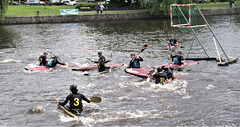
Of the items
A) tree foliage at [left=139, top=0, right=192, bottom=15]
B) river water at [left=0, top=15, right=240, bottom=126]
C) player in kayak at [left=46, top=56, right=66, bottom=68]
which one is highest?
tree foliage at [left=139, top=0, right=192, bottom=15]

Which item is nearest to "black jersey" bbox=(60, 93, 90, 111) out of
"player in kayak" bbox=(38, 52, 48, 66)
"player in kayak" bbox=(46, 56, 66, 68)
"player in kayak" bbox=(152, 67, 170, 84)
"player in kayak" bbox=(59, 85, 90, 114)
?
"player in kayak" bbox=(59, 85, 90, 114)

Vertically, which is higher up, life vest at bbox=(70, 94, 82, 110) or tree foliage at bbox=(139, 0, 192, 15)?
tree foliage at bbox=(139, 0, 192, 15)

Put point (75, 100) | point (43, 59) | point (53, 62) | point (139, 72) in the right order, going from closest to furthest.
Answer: point (75, 100) < point (139, 72) < point (53, 62) < point (43, 59)

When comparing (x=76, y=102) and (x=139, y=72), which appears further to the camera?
(x=139, y=72)

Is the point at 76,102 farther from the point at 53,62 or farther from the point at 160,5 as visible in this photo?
the point at 160,5

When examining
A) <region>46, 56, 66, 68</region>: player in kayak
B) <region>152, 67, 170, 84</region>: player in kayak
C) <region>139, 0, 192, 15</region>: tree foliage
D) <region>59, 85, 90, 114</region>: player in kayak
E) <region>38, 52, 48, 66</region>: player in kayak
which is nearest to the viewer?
<region>59, 85, 90, 114</region>: player in kayak

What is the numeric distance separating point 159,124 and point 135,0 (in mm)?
49723

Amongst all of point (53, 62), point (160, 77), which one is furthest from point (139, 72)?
point (53, 62)

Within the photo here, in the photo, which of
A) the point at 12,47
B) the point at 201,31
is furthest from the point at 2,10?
the point at 201,31

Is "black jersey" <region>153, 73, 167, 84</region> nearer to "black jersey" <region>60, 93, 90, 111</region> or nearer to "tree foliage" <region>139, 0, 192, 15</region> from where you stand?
"black jersey" <region>60, 93, 90, 111</region>

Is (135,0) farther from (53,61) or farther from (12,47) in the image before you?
(53,61)

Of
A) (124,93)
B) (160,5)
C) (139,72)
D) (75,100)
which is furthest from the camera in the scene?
(160,5)

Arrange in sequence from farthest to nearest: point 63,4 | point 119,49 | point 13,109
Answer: point 63,4
point 119,49
point 13,109

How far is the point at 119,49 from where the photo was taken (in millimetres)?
25781
